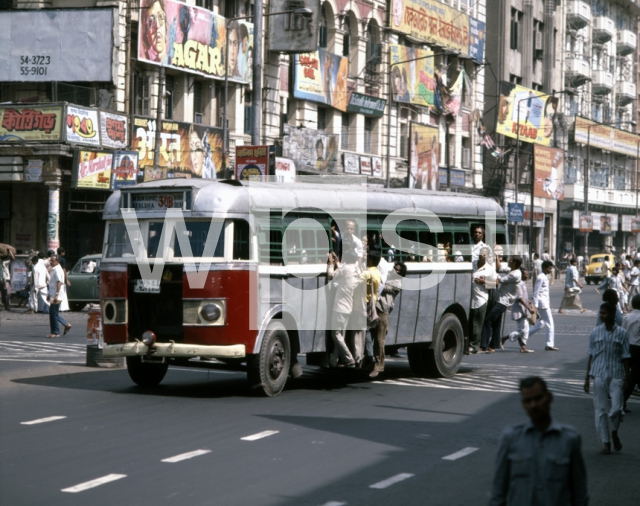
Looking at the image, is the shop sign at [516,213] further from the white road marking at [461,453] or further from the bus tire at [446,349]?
the white road marking at [461,453]

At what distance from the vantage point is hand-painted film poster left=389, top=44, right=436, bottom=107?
48.8 metres

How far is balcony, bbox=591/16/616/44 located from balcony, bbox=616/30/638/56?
12.7 feet

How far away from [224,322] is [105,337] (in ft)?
5.62

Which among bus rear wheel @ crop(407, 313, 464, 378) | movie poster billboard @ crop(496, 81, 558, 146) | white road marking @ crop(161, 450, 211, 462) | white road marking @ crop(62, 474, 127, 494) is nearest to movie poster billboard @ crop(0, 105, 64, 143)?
bus rear wheel @ crop(407, 313, 464, 378)

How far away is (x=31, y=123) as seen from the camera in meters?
31.6

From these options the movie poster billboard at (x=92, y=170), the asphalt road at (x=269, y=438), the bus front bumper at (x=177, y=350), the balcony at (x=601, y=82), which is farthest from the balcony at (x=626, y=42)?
the bus front bumper at (x=177, y=350)

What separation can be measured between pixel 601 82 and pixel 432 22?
33.5 m

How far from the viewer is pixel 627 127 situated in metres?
90.1

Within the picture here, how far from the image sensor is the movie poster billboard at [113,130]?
32406mm

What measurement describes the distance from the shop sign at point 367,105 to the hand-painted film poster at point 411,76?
135 centimetres

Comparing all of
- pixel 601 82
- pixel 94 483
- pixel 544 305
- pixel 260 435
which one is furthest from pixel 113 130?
pixel 601 82

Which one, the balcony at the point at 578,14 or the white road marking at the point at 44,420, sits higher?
the balcony at the point at 578,14

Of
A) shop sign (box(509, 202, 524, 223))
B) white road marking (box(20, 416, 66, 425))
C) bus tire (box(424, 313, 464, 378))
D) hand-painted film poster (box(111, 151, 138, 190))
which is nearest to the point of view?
white road marking (box(20, 416, 66, 425))

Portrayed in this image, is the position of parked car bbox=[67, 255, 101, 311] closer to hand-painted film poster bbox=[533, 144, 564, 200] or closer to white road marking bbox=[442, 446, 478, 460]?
white road marking bbox=[442, 446, 478, 460]
